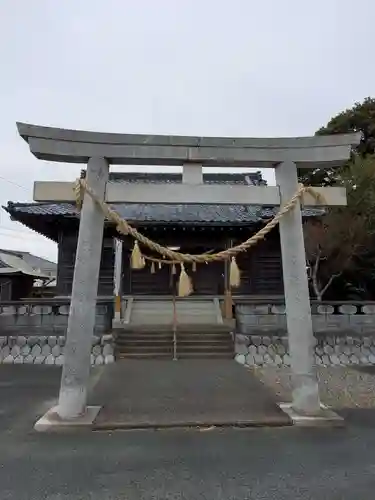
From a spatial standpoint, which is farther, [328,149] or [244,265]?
[244,265]

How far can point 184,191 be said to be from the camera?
5.21m

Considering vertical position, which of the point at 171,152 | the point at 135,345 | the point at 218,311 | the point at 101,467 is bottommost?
the point at 101,467

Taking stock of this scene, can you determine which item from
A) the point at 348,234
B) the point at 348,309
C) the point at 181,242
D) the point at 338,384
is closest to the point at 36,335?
the point at 181,242

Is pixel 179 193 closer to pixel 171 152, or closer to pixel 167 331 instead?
pixel 171 152

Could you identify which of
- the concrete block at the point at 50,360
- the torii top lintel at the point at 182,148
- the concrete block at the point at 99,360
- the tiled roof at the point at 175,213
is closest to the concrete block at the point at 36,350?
the concrete block at the point at 50,360

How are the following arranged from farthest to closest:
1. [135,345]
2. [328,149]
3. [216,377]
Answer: [135,345], [216,377], [328,149]

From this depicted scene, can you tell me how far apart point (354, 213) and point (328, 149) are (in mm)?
11426

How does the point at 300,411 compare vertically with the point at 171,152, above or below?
below

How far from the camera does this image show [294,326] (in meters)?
5.08

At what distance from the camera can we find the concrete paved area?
478cm

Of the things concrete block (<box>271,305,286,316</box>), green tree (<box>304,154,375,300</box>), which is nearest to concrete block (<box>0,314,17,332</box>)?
concrete block (<box>271,305,286,316</box>)

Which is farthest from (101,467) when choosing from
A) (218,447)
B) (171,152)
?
(171,152)

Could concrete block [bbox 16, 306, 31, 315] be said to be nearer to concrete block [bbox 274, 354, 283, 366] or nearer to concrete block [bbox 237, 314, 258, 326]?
concrete block [bbox 237, 314, 258, 326]

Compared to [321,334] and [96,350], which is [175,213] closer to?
[96,350]
